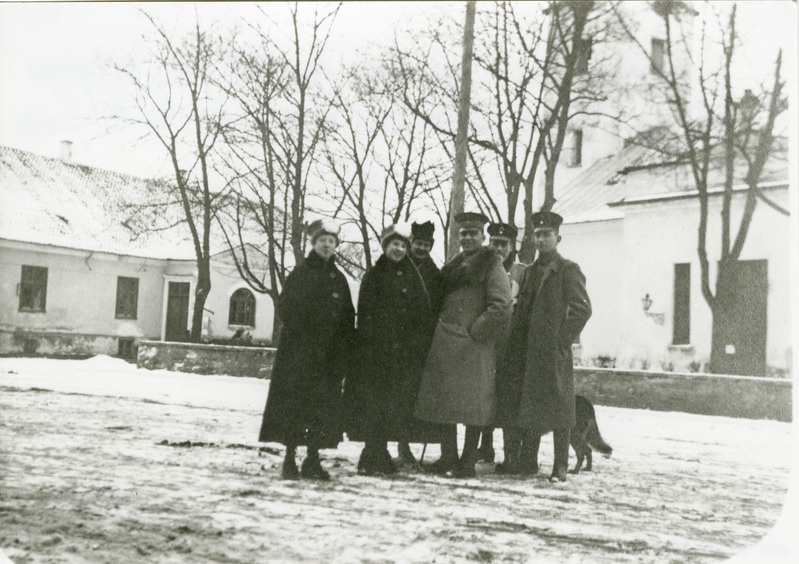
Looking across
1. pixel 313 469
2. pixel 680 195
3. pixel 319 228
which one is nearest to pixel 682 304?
pixel 680 195

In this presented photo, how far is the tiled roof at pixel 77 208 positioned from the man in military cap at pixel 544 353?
69.4 inches

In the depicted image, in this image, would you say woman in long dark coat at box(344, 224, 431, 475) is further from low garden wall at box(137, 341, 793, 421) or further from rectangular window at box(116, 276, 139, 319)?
rectangular window at box(116, 276, 139, 319)

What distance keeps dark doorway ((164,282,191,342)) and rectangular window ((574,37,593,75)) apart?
205 cm

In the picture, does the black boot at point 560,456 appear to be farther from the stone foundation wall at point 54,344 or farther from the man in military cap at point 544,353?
the stone foundation wall at point 54,344

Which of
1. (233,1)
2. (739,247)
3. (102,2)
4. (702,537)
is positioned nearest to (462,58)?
(233,1)

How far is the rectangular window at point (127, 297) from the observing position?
379 cm

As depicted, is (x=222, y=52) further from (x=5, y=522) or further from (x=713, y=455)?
(x=713, y=455)

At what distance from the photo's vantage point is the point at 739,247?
3363mm

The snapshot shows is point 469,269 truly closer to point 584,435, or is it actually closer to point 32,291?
point 584,435

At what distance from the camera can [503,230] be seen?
3914mm

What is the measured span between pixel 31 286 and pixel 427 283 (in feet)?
6.31

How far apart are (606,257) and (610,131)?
1.95ft

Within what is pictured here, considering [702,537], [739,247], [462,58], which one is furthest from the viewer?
[462,58]

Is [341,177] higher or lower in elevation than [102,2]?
lower
